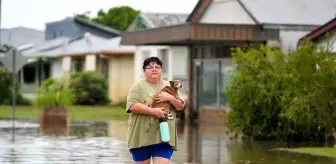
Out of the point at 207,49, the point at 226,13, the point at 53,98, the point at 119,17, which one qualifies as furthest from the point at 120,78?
the point at 119,17

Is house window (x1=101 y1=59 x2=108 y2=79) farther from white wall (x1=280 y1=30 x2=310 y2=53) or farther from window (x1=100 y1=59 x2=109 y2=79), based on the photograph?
white wall (x1=280 y1=30 x2=310 y2=53)

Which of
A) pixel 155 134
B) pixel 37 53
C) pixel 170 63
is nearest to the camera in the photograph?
pixel 155 134

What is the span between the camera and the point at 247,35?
34656 mm

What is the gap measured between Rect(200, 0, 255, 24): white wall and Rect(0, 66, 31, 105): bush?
64.1ft

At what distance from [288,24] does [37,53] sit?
32333mm

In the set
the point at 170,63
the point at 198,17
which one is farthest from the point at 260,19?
the point at 170,63

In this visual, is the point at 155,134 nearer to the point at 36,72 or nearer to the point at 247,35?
the point at 247,35

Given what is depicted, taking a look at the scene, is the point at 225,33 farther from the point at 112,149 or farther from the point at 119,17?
the point at 119,17

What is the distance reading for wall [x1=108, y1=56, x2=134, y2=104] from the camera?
182ft

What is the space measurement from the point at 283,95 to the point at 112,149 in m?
5.08

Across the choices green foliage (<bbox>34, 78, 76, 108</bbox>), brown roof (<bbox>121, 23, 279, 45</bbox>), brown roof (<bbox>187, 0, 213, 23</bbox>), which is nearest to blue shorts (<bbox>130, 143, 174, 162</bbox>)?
green foliage (<bbox>34, 78, 76, 108</bbox>)

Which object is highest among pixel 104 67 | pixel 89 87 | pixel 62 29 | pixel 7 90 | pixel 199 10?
pixel 62 29

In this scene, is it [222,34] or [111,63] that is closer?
[222,34]

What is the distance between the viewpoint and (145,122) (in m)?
11.8
